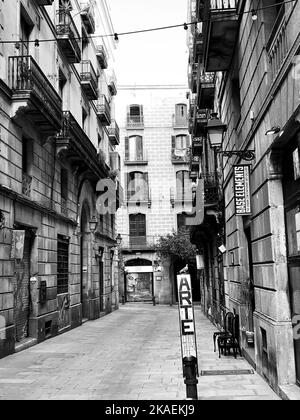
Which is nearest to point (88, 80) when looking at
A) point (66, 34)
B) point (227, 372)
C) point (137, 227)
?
point (66, 34)

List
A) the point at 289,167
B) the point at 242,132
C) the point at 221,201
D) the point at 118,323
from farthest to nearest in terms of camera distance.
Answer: the point at 118,323, the point at 221,201, the point at 242,132, the point at 289,167

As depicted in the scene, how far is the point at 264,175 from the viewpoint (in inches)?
311

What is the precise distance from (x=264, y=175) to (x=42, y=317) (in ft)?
32.5

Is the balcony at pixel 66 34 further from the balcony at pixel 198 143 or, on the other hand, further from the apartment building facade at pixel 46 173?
the balcony at pixel 198 143

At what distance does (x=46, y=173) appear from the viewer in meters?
16.6

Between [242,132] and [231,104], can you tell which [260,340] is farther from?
[231,104]

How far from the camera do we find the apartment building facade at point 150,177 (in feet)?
133

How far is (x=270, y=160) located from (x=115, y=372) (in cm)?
530

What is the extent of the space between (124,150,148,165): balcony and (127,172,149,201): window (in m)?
0.95

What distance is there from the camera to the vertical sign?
6.98 metres

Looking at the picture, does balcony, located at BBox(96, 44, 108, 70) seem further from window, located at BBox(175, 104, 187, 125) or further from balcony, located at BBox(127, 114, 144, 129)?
window, located at BBox(175, 104, 187, 125)

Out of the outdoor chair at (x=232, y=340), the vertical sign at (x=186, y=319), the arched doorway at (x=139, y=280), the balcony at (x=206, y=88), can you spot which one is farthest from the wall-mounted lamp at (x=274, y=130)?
the arched doorway at (x=139, y=280)

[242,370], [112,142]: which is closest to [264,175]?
[242,370]

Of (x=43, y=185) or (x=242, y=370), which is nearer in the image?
(x=242, y=370)
